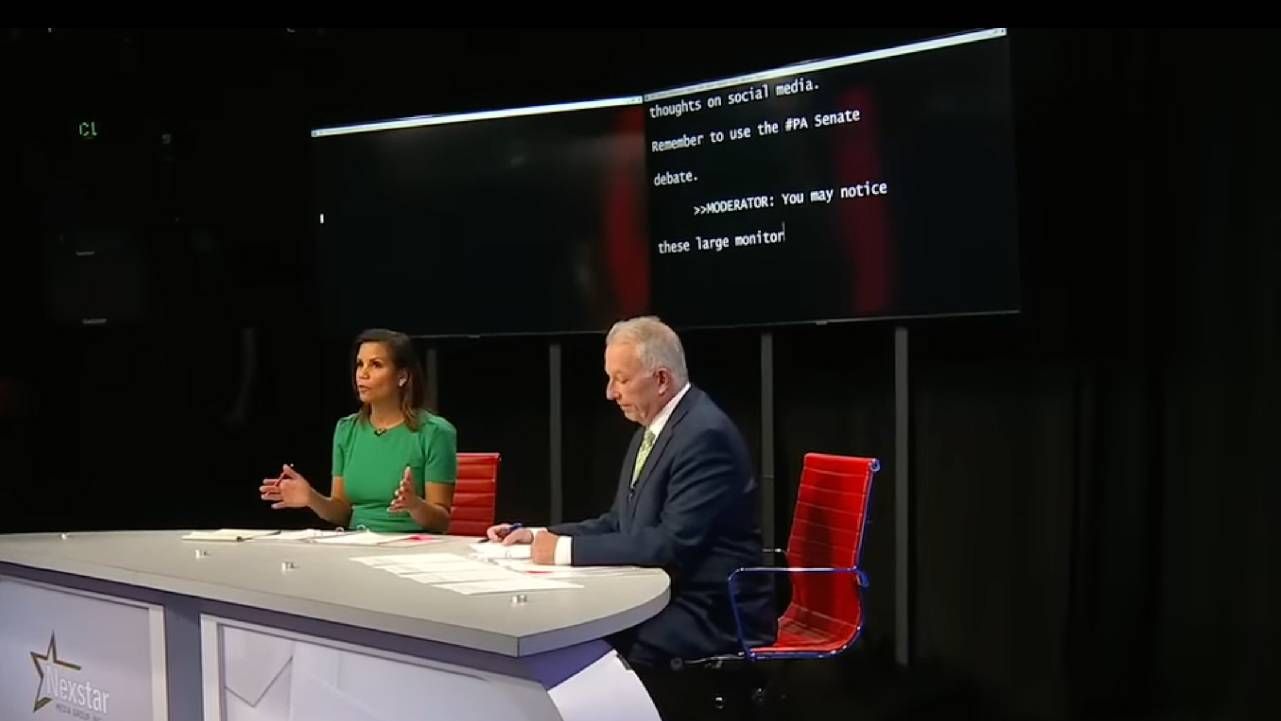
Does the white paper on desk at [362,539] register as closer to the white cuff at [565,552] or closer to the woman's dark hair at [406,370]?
the woman's dark hair at [406,370]

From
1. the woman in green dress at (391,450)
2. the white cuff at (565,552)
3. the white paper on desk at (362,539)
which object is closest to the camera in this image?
the white cuff at (565,552)

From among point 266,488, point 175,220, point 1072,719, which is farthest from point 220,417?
point 1072,719

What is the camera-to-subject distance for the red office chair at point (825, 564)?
9.61 ft

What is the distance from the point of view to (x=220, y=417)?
15.6 feet

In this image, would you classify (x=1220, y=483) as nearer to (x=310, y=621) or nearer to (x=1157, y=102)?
(x=1157, y=102)

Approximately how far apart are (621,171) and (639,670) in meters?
2.02

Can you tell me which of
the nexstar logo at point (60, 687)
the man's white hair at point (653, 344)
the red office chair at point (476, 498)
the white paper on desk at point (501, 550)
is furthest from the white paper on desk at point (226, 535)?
the man's white hair at point (653, 344)

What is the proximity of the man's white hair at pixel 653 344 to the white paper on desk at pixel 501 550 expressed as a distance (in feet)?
1.67

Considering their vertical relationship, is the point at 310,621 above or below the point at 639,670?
above

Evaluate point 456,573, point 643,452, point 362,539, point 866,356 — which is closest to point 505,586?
point 456,573

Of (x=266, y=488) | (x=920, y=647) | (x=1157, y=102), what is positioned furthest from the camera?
(x=920, y=647)

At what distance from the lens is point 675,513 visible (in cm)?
253

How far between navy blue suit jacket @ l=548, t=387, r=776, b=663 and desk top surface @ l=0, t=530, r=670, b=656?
9 centimetres

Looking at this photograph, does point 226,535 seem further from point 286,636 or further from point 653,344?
point 653,344
